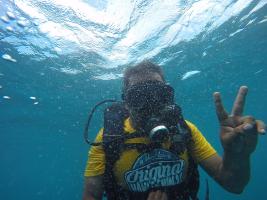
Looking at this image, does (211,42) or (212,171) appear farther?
(211,42)

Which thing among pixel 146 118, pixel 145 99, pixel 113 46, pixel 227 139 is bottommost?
pixel 227 139

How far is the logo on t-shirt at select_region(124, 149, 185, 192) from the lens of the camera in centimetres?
472

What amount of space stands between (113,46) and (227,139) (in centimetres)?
1351

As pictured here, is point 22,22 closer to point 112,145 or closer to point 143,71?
point 143,71

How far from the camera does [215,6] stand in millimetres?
14828

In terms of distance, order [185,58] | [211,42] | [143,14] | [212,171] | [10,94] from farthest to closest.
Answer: [10,94] → [185,58] → [211,42] → [143,14] → [212,171]

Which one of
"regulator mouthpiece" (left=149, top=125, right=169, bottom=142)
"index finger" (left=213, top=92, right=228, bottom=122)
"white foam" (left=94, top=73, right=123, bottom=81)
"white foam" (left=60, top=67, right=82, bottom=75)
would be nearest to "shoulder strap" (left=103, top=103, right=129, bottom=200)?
"regulator mouthpiece" (left=149, top=125, right=169, bottom=142)

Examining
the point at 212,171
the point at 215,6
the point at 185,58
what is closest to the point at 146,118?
the point at 212,171

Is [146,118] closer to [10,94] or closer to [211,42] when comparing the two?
[211,42]

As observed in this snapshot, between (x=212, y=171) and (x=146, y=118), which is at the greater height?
(x=146, y=118)

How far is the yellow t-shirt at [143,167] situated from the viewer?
4.73 metres

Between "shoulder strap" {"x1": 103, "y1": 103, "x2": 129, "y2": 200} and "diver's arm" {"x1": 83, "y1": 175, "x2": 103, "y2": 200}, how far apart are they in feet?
0.45

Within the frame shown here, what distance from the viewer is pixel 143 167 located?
473 cm

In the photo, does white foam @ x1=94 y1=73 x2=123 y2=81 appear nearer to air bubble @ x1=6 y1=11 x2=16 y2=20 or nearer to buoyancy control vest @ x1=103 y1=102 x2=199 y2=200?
A: air bubble @ x1=6 y1=11 x2=16 y2=20
